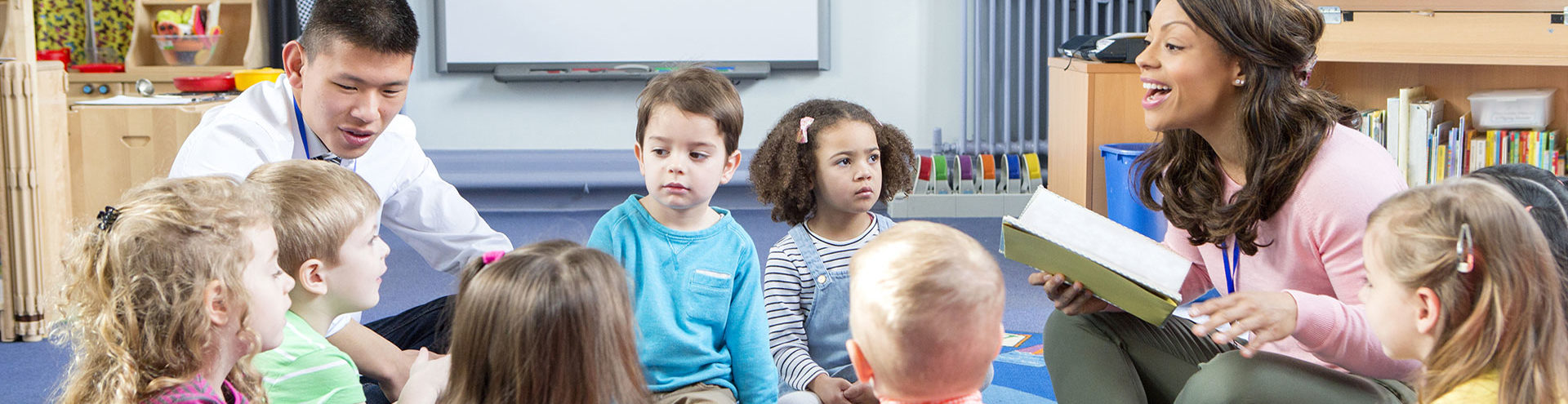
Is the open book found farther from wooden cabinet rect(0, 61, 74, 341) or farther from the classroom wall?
the classroom wall

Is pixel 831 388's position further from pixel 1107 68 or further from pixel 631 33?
pixel 631 33

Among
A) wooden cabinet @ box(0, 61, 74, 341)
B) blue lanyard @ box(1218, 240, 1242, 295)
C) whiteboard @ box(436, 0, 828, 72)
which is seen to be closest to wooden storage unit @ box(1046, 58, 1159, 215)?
whiteboard @ box(436, 0, 828, 72)

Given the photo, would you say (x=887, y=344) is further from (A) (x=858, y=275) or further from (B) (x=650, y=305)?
(B) (x=650, y=305)

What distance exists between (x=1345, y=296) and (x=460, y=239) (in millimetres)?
1425

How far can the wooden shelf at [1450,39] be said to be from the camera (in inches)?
112

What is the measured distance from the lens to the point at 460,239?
215 centimetres

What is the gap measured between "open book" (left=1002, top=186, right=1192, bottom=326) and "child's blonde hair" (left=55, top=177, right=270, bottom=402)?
0.89m

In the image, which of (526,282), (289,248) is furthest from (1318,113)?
(289,248)

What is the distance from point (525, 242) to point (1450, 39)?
2413 mm

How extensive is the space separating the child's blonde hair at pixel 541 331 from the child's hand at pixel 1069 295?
704mm

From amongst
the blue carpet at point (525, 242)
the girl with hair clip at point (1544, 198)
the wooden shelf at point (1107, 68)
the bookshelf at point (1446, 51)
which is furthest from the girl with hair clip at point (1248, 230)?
the wooden shelf at point (1107, 68)

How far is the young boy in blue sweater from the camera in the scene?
1747 millimetres

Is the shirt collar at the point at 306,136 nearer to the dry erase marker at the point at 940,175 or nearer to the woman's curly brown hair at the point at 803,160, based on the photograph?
the woman's curly brown hair at the point at 803,160

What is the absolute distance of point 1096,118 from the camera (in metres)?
3.54
